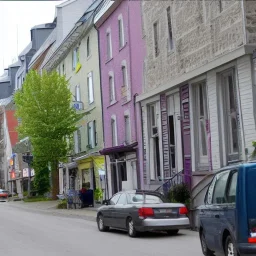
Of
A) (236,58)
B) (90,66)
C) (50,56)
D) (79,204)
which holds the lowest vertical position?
(79,204)

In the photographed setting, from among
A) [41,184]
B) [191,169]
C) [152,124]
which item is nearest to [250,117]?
[191,169]

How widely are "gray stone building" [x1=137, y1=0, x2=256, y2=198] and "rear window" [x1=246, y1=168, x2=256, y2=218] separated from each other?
8903 millimetres

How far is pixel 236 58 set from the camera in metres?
18.4

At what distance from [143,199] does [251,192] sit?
336 inches

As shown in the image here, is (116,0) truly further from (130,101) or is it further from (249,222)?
(249,222)

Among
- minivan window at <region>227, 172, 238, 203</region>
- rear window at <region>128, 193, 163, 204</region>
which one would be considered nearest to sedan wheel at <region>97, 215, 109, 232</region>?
rear window at <region>128, 193, 163, 204</region>

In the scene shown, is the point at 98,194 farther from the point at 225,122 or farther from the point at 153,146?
the point at 225,122

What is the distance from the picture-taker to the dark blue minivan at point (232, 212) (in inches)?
355

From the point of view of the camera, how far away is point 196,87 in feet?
72.1

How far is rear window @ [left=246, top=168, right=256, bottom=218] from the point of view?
9016mm

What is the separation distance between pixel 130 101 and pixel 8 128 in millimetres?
48449

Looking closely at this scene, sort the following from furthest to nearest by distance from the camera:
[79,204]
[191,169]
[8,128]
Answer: [8,128], [79,204], [191,169]

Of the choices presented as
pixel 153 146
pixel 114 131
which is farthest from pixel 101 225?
pixel 114 131

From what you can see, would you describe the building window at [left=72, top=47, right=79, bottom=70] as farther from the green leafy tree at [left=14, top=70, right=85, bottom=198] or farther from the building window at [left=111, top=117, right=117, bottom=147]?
the building window at [left=111, top=117, right=117, bottom=147]
